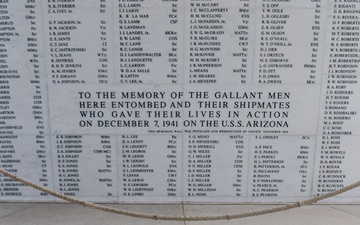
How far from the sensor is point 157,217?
10.3 feet

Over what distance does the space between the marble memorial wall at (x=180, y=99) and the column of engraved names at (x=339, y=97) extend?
12 mm

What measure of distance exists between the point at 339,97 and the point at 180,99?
1898mm

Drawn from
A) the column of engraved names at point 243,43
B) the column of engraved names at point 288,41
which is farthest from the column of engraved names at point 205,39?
the column of engraved names at point 288,41

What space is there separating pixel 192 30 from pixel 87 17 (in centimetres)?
121

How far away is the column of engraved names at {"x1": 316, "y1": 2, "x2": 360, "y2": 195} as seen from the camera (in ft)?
12.2

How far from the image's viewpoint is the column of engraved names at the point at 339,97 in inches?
147

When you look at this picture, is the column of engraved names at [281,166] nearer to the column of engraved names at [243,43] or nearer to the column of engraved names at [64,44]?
the column of engraved names at [243,43]

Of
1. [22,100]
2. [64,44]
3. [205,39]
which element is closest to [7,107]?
[22,100]

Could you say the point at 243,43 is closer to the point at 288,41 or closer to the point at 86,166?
the point at 288,41

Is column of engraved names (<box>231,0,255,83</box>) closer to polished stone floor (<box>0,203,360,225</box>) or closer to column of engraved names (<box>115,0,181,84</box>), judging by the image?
column of engraved names (<box>115,0,181,84</box>)

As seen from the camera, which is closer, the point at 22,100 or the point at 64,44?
the point at 64,44

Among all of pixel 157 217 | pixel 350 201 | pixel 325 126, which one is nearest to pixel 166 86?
pixel 157 217

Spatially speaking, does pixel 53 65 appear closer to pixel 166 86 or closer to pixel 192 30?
pixel 166 86

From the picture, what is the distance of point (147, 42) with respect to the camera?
12.4 feet
